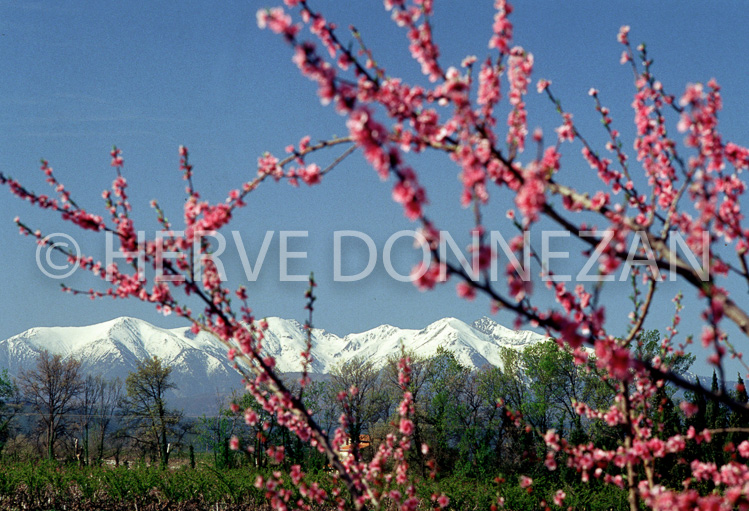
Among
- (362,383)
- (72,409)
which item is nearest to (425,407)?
(362,383)

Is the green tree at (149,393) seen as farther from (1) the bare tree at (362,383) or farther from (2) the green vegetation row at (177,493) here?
(2) the green vegetation row at (177,493)

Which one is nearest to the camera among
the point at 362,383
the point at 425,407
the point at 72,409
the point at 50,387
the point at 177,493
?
the point at 177,493

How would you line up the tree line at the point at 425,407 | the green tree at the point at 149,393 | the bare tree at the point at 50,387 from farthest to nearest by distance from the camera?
the bare tree at the point at 50,387, the green tree at the point at 149,393, the tree line at the point at 425,407

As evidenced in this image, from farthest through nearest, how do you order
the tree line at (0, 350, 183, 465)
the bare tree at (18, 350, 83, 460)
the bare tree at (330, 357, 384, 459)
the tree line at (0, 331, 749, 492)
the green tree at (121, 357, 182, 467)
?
1. the bare tree at (18, 350, 83, 460)
2. the tree line at (0, 350, 183, 465)
3. the green tree at (121, 357, 182, 467)
4. the bare tree at (330, 357, 384, 459)
5. the tree line at (0, 331, 749, 492)

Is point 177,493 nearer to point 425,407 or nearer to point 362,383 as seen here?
point 425,407

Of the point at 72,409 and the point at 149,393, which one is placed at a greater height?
the point at 149,393

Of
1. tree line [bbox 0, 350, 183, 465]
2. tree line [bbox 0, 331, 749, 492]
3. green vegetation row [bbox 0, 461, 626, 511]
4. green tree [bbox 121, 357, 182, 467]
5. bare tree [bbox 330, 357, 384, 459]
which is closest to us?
green vegetation row [bbox 0, 461, 626, 511]

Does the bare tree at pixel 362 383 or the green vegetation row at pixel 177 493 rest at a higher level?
the bare tree at pixel 362 383

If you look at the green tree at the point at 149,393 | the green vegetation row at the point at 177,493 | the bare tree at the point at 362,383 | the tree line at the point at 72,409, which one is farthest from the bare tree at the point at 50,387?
the green vegetation row at the point at 177,493

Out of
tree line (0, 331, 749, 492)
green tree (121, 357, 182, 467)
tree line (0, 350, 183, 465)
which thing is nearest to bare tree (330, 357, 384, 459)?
tree line (0, 331, 749, 492)

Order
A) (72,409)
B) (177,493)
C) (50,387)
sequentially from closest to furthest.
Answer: (177,493) < (50,387) < (72,409)

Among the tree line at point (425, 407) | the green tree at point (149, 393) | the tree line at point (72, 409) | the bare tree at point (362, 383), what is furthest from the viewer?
the tree line at point (72, 409)

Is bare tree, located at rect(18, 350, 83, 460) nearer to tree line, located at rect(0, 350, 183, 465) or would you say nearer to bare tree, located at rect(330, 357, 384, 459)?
tree line, located at rect(0, 350, 183, 465)

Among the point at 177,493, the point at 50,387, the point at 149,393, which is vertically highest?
the point at 50,387
